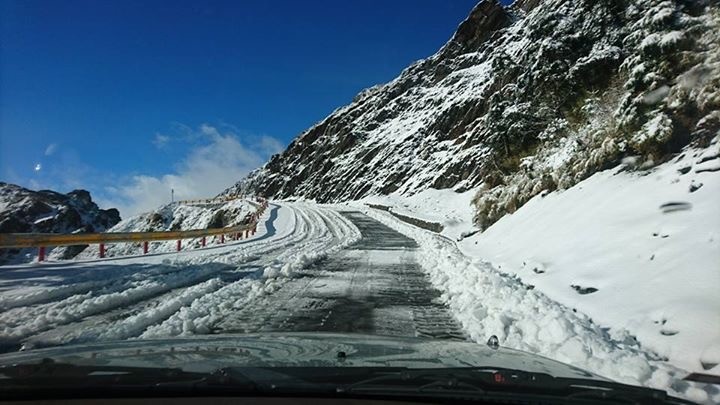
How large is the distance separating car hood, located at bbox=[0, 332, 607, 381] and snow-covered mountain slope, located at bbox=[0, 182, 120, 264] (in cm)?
5311

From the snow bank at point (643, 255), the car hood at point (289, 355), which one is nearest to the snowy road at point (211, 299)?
the snow bank at point (643, 255)

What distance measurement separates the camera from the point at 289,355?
415 cm

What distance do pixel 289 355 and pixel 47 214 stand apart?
85.3 metres

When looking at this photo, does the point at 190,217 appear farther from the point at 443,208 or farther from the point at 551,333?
the point at 551,333

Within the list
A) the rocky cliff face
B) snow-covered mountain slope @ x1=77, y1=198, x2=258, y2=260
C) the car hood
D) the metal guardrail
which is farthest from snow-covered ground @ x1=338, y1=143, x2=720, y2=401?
snow-covered mountain slope @ x1=77, y1=198, x2=258, y2=260

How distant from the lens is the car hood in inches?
147

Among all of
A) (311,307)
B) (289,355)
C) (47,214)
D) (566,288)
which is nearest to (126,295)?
(311,307)

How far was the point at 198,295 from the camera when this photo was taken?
33.9 feet

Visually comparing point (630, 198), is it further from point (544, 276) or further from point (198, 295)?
point (198, 295)

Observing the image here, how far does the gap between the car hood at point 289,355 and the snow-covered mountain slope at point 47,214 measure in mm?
53108

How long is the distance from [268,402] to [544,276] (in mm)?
9994

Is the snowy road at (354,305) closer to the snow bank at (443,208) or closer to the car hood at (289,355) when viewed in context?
the car hood at (289,355)

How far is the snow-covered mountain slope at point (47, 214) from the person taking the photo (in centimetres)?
6419

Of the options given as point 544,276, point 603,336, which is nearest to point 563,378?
point 603,336
